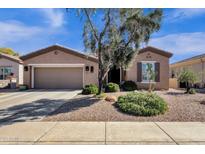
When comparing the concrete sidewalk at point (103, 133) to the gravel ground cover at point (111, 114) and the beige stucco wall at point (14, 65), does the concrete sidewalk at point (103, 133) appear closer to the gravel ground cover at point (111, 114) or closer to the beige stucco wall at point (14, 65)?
the gravel ground cover at point (111, 114)

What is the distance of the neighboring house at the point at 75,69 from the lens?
19547 millimetres

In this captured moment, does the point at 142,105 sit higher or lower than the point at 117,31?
lower

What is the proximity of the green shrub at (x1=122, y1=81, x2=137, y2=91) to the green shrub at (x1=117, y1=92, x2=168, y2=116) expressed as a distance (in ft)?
24.6

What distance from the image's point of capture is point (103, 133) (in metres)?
6.31

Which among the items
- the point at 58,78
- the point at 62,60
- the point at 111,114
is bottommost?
the point at 111,114

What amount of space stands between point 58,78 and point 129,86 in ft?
24.6

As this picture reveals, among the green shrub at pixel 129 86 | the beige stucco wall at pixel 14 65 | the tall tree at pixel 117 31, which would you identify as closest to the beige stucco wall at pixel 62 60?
the beige stucco wall at pixel 14 65

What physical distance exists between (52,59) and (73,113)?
12.7 metres

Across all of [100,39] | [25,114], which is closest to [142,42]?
[100,39]

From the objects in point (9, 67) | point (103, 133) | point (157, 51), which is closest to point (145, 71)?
point (157, 51)

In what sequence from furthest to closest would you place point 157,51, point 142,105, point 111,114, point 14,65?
point 14,65
point 157,51
point 142,105
point 111,114

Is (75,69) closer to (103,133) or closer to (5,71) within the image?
(5,71)
